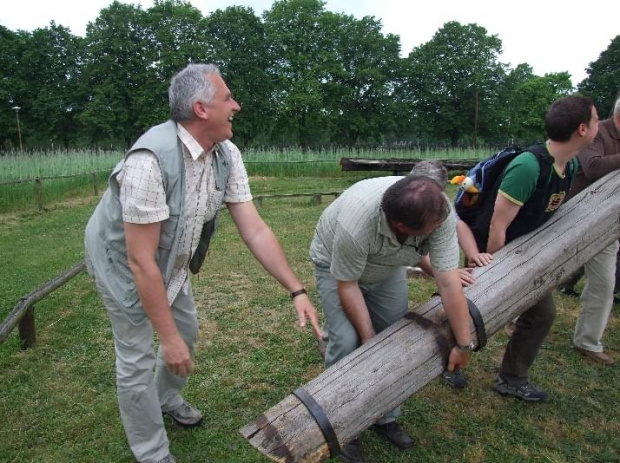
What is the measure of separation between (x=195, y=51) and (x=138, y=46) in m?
4.15

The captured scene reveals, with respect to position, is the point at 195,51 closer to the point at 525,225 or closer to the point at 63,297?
the point at 63,297

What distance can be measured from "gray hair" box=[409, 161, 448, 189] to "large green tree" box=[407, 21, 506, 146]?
38736 mm

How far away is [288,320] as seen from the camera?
15.2 ft

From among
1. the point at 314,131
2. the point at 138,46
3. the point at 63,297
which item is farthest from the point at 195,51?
the point at 63,297

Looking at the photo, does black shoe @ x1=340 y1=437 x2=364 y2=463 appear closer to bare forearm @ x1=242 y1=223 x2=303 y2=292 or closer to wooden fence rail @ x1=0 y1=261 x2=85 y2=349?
bare forearm @ x1=242 y1=223 x2=303 y2=292

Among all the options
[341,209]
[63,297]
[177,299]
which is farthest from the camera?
[63,297]

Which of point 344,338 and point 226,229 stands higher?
point 344,338

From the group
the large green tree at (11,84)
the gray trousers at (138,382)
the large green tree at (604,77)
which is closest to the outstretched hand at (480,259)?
the gray trousers at (138,382)

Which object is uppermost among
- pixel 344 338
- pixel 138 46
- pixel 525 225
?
pixel 138 46

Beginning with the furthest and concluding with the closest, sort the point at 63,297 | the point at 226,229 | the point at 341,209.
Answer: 1. the point at 226,229
2. the point at 63,297
3. the point at 341,209

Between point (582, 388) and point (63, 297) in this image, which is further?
point (63, 297)

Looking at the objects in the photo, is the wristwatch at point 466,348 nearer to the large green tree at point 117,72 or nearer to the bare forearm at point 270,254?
the bare forearm at point 270,254

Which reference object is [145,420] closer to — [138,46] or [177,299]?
[177,299]

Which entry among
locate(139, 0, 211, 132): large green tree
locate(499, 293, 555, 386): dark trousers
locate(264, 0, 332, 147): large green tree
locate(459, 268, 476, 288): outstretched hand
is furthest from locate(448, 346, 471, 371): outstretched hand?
locate(264, 0, 332, 147): large green tree
